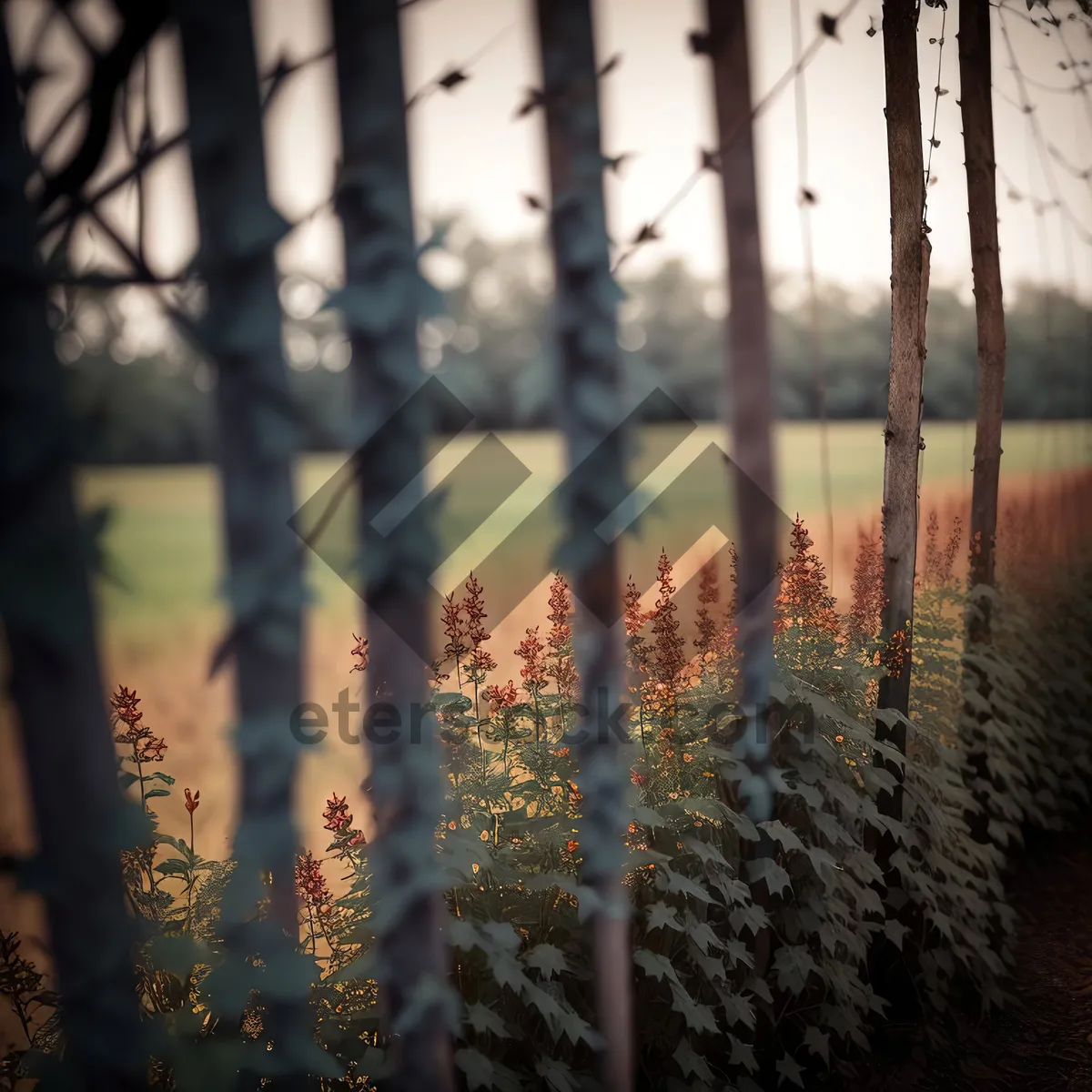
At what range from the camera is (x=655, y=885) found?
192cm

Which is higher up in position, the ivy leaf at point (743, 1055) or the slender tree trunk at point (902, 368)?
the slender tree trunk at point (902, 368)

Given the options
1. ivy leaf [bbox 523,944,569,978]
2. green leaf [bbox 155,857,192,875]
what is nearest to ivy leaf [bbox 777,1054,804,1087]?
ivy leaf [bbox 523,944,569,978]

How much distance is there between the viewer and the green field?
1.31 m

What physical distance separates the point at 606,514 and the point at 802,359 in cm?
141

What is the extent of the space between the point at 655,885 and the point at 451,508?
1.07 m

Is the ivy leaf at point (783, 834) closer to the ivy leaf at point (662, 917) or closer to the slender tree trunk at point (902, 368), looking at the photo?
the ivy leaf at point (662, 917)

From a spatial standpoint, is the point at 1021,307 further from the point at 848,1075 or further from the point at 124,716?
the point at 124,716

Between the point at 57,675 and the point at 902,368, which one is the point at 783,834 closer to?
the point at 902,368

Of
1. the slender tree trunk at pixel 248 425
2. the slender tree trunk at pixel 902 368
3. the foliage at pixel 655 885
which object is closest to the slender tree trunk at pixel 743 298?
the foliage at pixel 655 885

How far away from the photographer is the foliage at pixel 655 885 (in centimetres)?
154

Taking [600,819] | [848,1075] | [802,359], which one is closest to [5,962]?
[600,819]

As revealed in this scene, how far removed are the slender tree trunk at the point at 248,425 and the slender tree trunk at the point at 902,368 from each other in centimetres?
186

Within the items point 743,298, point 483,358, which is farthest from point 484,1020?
point 743,298

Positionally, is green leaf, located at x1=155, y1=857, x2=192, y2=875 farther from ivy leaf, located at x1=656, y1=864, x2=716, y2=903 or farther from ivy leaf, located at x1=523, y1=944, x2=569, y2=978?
ivy leaf, located at x1=656, y1=864, x2=716, y2=903
